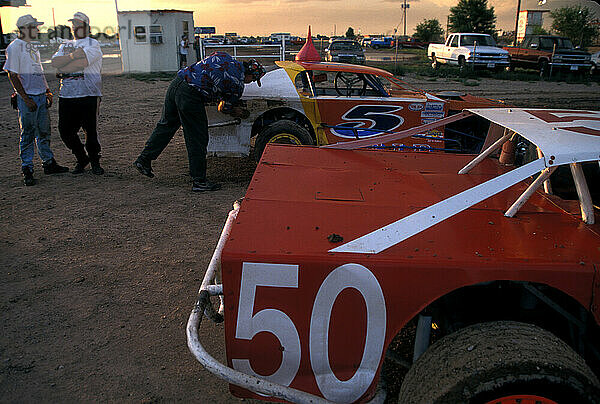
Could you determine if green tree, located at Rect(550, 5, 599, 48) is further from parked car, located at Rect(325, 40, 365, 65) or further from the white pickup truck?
parked car, located at Rect(325, 40, 365, 65)

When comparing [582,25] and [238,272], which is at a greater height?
[582,25]

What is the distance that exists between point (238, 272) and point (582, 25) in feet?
142

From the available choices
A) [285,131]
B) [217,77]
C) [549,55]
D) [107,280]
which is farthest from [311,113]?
[549,55]

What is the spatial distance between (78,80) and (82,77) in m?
0.06

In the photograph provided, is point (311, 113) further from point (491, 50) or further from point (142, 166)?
point (491, 50)

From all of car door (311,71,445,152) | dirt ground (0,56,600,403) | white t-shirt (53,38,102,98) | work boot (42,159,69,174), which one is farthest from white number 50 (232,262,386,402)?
work boot (42,159,69,174)

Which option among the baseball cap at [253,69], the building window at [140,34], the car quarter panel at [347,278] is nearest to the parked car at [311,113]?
the baseball cap at [253,69]

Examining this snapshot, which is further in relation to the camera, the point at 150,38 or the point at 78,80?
the point at 150,38

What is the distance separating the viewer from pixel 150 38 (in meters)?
20.2

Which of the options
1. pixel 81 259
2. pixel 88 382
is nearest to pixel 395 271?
pixel 88 382

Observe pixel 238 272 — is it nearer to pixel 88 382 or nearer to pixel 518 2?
pixel 88 382

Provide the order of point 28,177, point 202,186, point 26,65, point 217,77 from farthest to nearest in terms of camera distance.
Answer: point 28,177, point 202,186, point 26,65, point 217,77

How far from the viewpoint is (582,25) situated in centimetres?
3622

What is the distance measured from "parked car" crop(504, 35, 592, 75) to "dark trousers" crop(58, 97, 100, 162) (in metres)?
18.7
